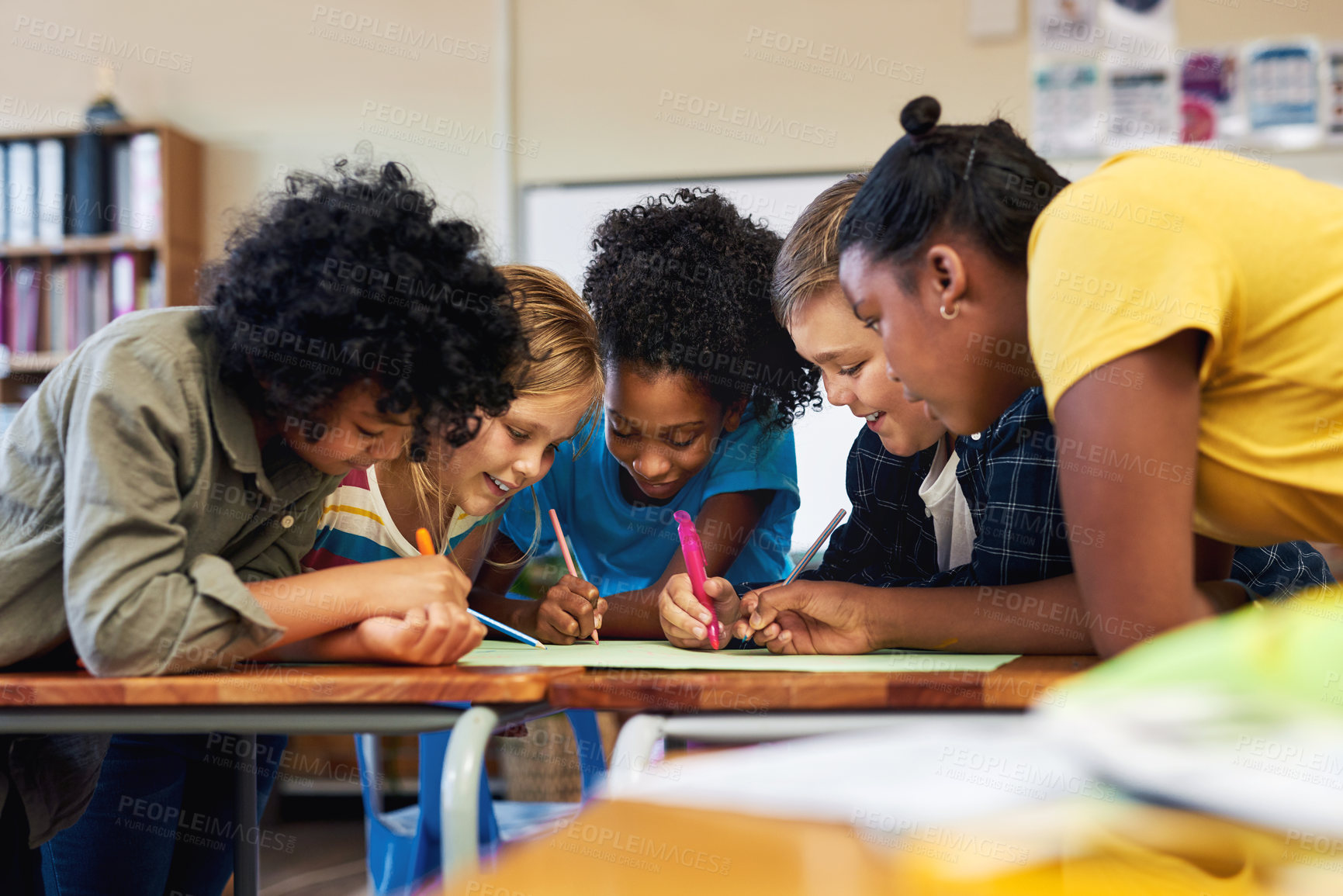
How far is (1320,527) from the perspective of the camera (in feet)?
2.74

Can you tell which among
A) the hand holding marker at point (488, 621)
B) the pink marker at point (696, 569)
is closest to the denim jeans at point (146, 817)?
the hand holding marker at point (488, 621)

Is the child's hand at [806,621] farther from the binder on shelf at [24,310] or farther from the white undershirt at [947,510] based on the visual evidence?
the binder on shelf at [24,310]

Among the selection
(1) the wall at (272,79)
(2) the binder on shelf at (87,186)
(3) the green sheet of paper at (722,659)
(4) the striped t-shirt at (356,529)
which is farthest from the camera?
(1) the wall at (272,79)

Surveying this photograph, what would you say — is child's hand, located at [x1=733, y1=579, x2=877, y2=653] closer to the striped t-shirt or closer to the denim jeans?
the striped t-shirt

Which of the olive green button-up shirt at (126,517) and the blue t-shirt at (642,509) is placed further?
the blue t-shirt at (642,509)

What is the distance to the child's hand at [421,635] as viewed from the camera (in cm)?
87

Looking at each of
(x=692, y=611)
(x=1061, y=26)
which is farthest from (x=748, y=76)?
(x=692, y=611)

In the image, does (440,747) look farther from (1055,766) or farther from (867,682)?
(1055,766)

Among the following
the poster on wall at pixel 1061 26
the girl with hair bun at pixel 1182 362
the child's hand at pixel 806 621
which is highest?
the poster on wall at pixel 1061 26

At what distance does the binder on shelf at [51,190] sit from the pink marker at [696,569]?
304cm

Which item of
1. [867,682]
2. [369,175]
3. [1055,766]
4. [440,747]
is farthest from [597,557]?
[1055,766]

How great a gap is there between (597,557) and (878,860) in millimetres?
1427

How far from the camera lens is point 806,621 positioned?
3.54 ft

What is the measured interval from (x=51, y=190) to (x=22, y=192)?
0.35ft
